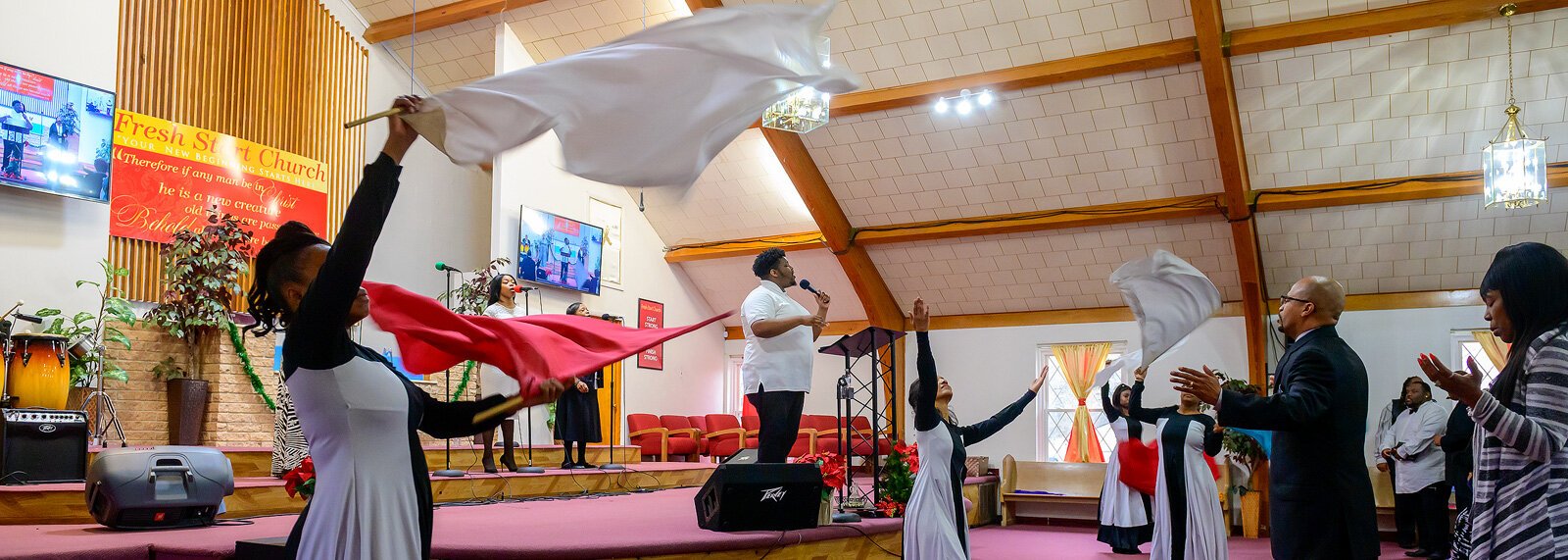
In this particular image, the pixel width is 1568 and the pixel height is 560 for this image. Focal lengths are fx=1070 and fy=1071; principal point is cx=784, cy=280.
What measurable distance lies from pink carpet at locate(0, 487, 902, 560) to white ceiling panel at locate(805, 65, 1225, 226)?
248 inches

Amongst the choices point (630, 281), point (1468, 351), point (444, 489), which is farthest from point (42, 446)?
point (1468, 351)

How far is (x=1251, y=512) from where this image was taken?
11.7 meters

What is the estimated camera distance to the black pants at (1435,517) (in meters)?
9.20

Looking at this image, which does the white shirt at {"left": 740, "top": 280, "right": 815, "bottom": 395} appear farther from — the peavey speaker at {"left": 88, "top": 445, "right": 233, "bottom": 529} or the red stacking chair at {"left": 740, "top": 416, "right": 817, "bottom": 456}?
the red stacking chair at {"left": 740, "top": 416, "right": 817, "bottom": 456}

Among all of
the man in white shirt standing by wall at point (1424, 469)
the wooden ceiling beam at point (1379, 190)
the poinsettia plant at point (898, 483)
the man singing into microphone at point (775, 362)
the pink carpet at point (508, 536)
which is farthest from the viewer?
the wooden ceiling beam at point (1379, 190)

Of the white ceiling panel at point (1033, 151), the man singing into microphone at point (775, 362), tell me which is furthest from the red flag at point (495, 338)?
the white ceiling panel at point (1033, 151)

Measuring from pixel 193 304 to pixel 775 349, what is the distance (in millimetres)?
5038

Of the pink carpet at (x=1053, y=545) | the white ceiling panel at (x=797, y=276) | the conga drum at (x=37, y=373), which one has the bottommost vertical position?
the pink carpet at (x=1053, y=545)

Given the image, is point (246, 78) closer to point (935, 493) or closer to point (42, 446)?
point (42, 446)

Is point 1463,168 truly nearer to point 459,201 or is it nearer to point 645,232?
point 645,232

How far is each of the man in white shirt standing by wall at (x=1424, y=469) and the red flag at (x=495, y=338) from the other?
30.1ft

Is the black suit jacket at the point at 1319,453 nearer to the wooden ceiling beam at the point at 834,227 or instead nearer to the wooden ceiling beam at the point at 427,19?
the wooden ceiling beam at the point at 834,227

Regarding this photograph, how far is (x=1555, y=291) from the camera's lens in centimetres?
256

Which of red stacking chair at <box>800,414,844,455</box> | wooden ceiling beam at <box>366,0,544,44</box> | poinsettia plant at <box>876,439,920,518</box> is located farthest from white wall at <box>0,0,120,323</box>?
red stacking chair at <box>800,414,844,455</box>
